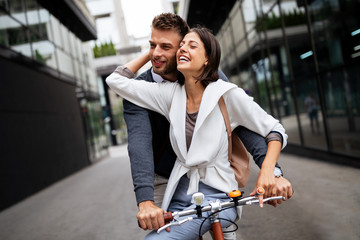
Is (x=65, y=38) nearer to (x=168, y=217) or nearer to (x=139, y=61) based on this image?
(x=139, y=61)

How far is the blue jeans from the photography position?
1729mm

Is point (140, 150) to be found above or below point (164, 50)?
below

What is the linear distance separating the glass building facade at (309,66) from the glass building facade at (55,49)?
8091mm

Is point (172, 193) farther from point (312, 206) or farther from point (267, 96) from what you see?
point (267, 96)

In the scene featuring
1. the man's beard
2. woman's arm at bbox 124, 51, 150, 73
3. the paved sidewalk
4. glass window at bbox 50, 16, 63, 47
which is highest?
glass window at bbox 50, 16, 63, 47

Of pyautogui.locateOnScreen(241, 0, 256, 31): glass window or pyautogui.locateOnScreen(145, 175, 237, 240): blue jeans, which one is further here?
pyautogui.locateOnScreen(241, 0, 256, 31): glass window

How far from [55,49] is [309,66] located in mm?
11276

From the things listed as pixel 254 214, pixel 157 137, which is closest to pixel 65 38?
pixel 254 214

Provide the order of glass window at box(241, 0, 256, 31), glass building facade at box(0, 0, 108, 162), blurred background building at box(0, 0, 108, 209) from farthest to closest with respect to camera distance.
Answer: glass window at box(241, 0, 256, 31)
glass building facade at box(0, 0, 108, 162)
blurred background building at box(0, 0, 108, 209)

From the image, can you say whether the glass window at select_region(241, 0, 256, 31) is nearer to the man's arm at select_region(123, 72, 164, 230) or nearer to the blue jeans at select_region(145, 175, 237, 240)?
the man's arm at select_region(123, 72, 164, 230)

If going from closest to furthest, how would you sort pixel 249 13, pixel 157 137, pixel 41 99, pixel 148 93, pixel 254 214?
1. pixel 148 93
2. pixel 157 137
3. pixel 254 214
4. pixel 41 99
5. pixel 249 13

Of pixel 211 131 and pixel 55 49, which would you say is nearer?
pixel 211 131

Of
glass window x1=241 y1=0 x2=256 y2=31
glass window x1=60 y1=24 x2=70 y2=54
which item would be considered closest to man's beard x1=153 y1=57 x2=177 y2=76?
glass window x1=241 y1=0 x2=256 y2=31

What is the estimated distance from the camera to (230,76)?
20.4 meters
